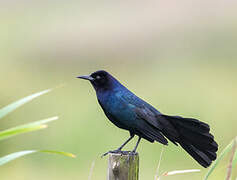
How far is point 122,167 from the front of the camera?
171 inches

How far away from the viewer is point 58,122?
11008mm

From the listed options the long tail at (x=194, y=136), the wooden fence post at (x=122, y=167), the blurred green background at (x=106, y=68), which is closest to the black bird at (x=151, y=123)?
the long tail at (x=194, y=136)

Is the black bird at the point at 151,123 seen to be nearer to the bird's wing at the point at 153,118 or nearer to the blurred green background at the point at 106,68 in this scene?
the bird's wing at the point at 153,118

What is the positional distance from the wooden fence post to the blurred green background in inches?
69.3

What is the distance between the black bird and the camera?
489 cm

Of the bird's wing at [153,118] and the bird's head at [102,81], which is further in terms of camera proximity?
the bird's head at [102,81]

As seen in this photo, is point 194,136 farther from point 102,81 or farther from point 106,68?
point 106,68

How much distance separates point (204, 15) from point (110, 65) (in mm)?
7309

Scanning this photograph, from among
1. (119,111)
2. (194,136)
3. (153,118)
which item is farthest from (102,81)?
(194,136)

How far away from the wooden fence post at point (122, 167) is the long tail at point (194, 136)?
0.63 m

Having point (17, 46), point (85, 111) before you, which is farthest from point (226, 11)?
point (85, 111)

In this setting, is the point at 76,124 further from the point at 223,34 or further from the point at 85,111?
the point at 223,34

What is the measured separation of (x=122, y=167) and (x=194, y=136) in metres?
0.74

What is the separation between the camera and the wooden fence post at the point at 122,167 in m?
4.35
